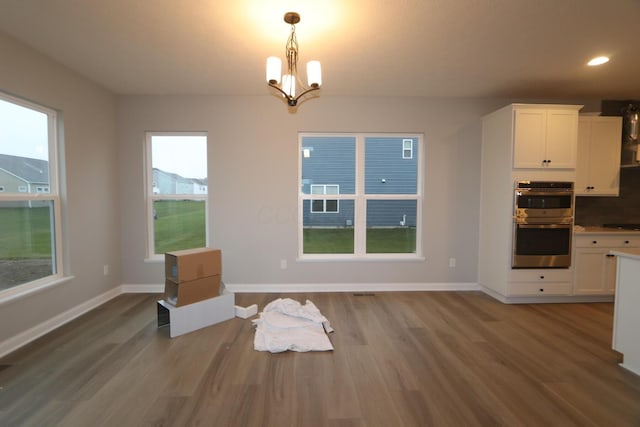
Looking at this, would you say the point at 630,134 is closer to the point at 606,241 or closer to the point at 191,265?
the point at 606,241

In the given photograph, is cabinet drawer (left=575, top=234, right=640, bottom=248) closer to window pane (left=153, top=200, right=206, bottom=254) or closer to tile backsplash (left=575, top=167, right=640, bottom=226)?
tile backsplash (left=575, top=167, right=640, bottom=226)

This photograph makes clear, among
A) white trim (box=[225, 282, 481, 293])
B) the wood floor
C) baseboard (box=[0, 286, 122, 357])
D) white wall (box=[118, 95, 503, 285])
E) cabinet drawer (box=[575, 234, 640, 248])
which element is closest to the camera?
the wood floor

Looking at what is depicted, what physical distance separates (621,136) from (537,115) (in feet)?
4.99

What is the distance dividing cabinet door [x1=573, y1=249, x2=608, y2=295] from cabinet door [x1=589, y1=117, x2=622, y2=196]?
85 centimetres

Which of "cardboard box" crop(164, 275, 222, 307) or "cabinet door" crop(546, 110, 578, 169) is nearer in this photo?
"cardboard box" crop(164, 275, 222, 307)

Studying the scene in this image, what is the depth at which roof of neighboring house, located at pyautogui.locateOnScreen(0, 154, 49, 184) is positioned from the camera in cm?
252

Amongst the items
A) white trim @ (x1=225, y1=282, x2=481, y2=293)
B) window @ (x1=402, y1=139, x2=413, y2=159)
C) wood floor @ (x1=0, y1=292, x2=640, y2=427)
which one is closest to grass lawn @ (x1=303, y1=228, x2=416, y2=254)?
white trim @ (x1=225, y1=282, x2=481, y2=293)

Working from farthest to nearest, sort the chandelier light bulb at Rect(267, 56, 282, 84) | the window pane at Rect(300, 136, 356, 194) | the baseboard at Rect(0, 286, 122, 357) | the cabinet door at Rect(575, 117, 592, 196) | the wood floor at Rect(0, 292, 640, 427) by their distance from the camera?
the window pane at Rect(300, 136, 356, 194)
the cabinet door at Rect(575, 117, 592, 196)
the baseboard at Rect(0, 286, 122, 357)
the chandelier light bulb at Rect(267, 56, 282, 84)
the wood floor at Rect(0, 292, 640, 427)

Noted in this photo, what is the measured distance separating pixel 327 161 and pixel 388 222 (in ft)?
4.02

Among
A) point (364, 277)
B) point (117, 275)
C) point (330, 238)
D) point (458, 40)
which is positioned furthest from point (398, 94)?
point (117, 275)

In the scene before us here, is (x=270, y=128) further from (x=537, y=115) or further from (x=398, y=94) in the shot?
(x=537, y=115)

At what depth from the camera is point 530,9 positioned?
2.09m

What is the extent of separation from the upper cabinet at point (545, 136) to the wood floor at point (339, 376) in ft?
5.82

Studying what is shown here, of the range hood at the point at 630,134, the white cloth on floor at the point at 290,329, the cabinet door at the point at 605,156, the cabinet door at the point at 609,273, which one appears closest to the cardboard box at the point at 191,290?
the white cloth on floor at the point at 290,329
